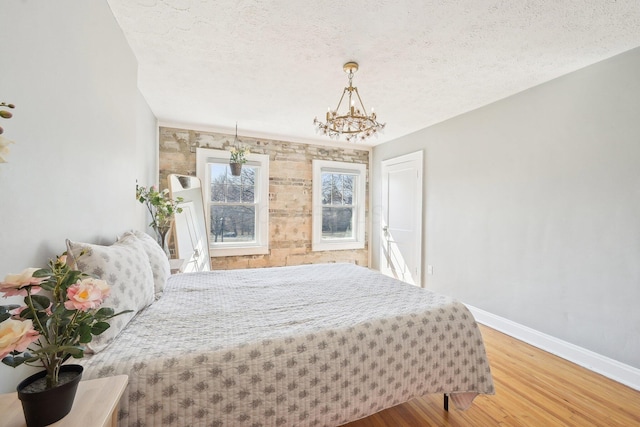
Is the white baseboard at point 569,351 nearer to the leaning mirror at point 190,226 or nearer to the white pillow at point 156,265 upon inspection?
the white pillow at point 156,265

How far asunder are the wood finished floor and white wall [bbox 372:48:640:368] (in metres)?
0.32

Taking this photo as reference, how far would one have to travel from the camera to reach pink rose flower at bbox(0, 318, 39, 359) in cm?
56

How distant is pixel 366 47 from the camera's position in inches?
80.6

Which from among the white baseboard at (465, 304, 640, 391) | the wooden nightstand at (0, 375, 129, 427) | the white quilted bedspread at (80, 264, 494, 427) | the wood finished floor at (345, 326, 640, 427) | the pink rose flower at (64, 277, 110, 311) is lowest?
the wood finished floor at (345, 326, 640, 427)

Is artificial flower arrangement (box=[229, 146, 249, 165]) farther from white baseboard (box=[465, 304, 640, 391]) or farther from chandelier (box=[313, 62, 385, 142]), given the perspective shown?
white baseboard (box=[465, 304, 640, 391])

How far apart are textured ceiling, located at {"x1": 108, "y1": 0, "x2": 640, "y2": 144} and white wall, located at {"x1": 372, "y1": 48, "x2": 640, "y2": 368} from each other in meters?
0.28

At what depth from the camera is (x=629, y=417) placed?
67.5 inches

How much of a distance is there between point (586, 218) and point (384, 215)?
2683 mm

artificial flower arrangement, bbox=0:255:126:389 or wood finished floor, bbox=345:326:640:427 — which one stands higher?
artificial flower arrangement, bbox=0:255:126:389

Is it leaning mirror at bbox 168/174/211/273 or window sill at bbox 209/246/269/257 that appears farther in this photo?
window sill at bbox 209/246/269/257

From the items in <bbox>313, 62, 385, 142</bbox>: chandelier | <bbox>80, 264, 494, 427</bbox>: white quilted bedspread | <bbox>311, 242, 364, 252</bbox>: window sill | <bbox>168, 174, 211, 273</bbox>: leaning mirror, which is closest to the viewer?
<bbox>80, 264, 494, 427</bbox>: white quilted bedspread

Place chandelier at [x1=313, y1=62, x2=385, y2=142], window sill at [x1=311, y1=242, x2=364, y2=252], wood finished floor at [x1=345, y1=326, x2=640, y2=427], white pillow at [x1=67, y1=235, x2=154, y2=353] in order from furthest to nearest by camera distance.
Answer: window sill at [x1=311, y1=242, x2=364, y2=252] < chandelier at [x1=313, y1=62, x2=385, y2=142] < wood finished floor at [x1=345, y1=326, x2=640, y2=427] < white pillow at [x1=67, y1=235, x2=154, y2=353]

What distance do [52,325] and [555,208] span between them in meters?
3.37

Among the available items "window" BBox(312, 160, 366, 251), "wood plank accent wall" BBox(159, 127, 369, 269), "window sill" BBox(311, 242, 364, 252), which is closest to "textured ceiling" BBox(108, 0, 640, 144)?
"wood plank accent wall" BBox(159, 127, 369, 269)
